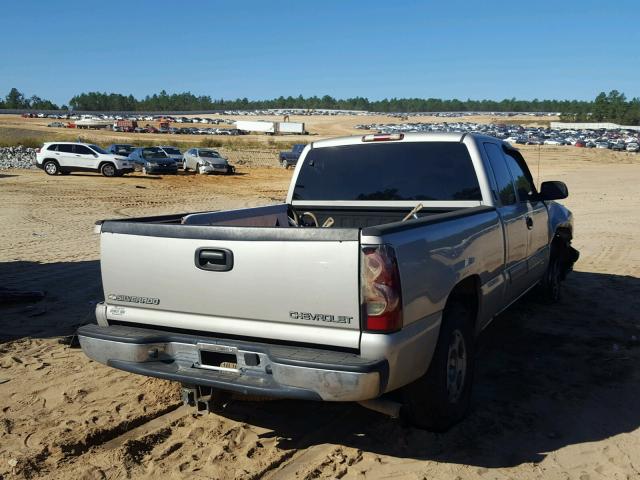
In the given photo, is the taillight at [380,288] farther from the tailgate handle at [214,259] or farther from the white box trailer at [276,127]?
the white box trailer at [276,127]

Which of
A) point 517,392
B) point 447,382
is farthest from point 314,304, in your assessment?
point 517,392

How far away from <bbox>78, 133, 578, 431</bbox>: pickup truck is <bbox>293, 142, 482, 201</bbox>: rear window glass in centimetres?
11

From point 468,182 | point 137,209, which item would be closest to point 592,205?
point 137,209

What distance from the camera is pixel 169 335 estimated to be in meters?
4.12

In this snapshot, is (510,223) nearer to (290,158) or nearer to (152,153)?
(152,153)

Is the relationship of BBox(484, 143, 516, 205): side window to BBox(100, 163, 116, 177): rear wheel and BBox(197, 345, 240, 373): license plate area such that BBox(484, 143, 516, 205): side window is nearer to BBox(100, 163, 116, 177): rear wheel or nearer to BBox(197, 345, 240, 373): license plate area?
BBox(197, 345, 240, 373): license plate area

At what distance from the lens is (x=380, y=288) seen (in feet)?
11.7

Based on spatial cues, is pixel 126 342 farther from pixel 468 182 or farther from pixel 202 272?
pixel 468 182

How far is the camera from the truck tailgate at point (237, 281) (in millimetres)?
3629

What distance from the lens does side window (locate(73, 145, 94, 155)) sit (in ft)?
108

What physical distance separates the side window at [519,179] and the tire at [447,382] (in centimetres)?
201

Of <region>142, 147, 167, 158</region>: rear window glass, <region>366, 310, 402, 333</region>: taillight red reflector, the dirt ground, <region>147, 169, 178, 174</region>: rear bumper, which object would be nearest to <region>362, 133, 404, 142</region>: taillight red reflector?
the dirt ground

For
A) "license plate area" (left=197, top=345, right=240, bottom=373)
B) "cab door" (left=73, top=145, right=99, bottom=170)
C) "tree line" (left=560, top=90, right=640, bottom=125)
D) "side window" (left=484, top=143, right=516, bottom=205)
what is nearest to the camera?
"license plate area" (left=197, top=345, right=240, bottom=373)

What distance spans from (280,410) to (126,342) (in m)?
1.35
